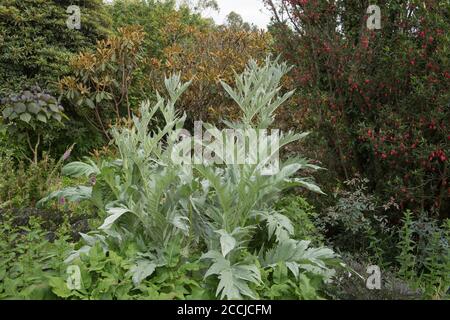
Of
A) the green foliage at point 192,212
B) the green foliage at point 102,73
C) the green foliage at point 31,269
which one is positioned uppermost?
the green foliage at point 102,73

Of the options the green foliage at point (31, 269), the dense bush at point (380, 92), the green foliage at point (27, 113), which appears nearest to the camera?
the green foliage at point (31, 269)

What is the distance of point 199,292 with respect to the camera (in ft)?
10.1

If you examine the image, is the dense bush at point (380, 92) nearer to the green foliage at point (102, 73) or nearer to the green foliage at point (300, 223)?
the green foliage at point (300, 223)

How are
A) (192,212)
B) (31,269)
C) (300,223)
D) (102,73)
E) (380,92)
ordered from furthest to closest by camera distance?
(102,73) < (380,92) < (300,223) < (192,212) < (31,269)

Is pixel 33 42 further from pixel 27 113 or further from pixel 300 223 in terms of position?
pixel 300 223

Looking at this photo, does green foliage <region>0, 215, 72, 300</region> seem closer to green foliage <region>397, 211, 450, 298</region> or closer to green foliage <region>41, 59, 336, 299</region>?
green foliage <region>41, 59, 336, 299</region>

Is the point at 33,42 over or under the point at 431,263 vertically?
over

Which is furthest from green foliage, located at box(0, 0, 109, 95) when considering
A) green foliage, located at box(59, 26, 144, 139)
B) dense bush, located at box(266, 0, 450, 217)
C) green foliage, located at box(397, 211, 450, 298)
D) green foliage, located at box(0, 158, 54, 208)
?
green foliage, located at box(397, 211, 450, 298)

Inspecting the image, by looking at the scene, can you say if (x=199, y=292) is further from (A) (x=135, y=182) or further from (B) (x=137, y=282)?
(A) (x=135, y=182)

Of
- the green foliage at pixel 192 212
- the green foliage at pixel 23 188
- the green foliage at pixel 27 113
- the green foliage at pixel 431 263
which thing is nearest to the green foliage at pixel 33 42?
the green foliage at pixel 27 113

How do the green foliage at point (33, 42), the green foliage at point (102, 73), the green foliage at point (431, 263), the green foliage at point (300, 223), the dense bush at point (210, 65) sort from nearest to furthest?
Result: 1. the green foliage at point (431, 263)
2. the green foliage at point (300, 223)
3. the green foliage at point (102, 73)
4. the dense bush at point (210, 65)
5. the green foliage at point (33, 42)

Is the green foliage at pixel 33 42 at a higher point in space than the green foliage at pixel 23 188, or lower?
higher

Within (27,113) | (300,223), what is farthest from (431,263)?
(27,113)
